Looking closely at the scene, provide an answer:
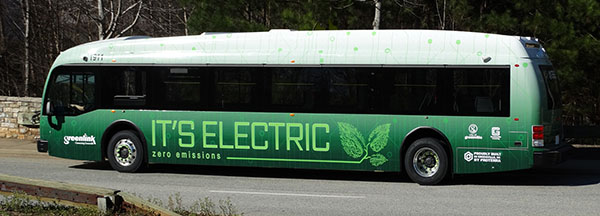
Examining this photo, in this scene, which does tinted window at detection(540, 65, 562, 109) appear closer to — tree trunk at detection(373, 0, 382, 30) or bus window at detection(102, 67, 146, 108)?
tree trunk at detection(373, 0, 382, 30)

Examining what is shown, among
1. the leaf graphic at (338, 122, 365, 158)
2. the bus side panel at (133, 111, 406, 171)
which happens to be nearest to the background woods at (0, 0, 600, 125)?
the bus side panel at (133, 111, 406, 171)

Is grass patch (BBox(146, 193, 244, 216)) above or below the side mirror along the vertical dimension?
below

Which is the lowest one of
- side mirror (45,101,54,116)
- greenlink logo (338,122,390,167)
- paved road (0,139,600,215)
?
paved road (0,139,600,215)

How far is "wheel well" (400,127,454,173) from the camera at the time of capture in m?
13.0

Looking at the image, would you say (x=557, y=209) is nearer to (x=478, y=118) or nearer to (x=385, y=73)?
(x=478, y=118)

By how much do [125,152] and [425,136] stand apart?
17.8ft

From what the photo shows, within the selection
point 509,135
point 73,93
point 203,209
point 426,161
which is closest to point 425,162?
point 426,161

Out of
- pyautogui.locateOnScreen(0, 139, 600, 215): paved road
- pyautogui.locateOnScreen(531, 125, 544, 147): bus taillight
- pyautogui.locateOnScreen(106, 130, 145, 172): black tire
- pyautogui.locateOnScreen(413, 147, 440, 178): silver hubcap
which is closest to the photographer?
pyautogui.locateOnScreen(0, 139, 600, 215): paved road

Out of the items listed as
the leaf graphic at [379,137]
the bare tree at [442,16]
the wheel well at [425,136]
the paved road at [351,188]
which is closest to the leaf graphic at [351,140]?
the leaf graphic at [379,137]

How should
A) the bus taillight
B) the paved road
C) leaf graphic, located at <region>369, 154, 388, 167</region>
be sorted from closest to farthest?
the paved road → the bus taillight → leaf graphic, located at <region>369, 154, 388, 167</region>

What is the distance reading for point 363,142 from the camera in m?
13.3

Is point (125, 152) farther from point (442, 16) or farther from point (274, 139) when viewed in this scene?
point (442, 16)

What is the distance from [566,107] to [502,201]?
30.9 feet

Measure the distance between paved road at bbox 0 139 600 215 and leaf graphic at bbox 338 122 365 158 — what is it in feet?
1.74
